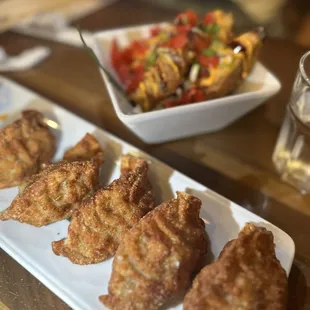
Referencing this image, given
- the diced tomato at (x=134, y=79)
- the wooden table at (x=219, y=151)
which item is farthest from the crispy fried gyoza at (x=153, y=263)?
the diced tomato at (x=134, y=79)

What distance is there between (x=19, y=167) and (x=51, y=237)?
0.41 m

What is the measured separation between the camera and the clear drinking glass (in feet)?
5.98

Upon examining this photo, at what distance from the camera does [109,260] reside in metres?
1.53

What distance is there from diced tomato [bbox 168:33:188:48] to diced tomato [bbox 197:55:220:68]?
0.12 metres

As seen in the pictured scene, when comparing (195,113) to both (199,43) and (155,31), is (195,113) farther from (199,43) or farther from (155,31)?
(155,31)

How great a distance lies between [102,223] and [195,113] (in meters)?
0.78

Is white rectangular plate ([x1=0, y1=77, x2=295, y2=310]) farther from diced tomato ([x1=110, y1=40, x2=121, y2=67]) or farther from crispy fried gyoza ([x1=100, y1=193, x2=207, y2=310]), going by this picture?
diced tomato ([x1=110, y1=40, x2=121, y2=67])

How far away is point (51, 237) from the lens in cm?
163

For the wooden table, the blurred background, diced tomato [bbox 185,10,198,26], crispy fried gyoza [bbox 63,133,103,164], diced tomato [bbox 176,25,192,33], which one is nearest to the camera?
the wooden table

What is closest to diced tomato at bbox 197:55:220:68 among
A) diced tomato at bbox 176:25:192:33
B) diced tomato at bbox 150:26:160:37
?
diced tomato at bbox 176:25:192:33

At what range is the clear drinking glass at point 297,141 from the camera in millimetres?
1824

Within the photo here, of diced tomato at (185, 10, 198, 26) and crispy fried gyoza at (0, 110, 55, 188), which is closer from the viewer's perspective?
crispy fried gyoza at (0, 110, 55, 188)

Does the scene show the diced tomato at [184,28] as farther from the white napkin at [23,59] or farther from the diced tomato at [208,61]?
the white napkin at [23,59]

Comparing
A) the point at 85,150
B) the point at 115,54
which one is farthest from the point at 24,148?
the point at 115,54
